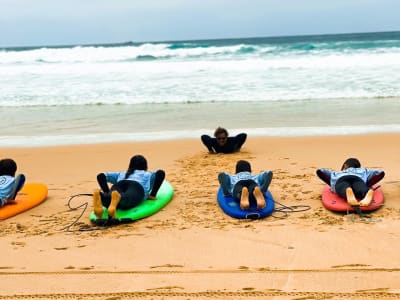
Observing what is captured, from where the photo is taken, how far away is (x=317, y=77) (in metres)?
20.4

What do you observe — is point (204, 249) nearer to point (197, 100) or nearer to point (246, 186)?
point (246, 186)

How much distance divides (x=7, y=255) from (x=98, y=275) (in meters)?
1.11

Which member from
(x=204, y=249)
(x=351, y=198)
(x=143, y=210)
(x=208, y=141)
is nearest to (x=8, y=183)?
(x=143, y=210)

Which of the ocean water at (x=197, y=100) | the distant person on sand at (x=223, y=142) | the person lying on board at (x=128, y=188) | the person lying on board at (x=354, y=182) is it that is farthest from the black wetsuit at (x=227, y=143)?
the person lying on board at (x=354, y=182)

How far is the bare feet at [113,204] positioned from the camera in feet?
17.3

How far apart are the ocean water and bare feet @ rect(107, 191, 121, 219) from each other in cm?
496

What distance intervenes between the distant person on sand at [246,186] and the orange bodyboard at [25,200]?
2.35 m

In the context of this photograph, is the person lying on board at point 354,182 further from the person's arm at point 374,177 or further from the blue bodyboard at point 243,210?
the blue bodyboard at point 243,210

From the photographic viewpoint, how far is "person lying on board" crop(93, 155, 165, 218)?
5340 millimetres

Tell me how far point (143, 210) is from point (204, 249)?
1299 millimetres

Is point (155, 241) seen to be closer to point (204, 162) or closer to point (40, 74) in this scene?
point (204, 162)

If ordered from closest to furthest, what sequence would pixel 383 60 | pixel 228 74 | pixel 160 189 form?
pixel 160 189 < pixel 228 74 < pixel 383 60

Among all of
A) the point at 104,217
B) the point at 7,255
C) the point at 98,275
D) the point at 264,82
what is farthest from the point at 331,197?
the point at 264,82

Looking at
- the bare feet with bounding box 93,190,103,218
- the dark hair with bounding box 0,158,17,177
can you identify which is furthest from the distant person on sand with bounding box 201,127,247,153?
the bare feet with bounding box 93,190,103,218
